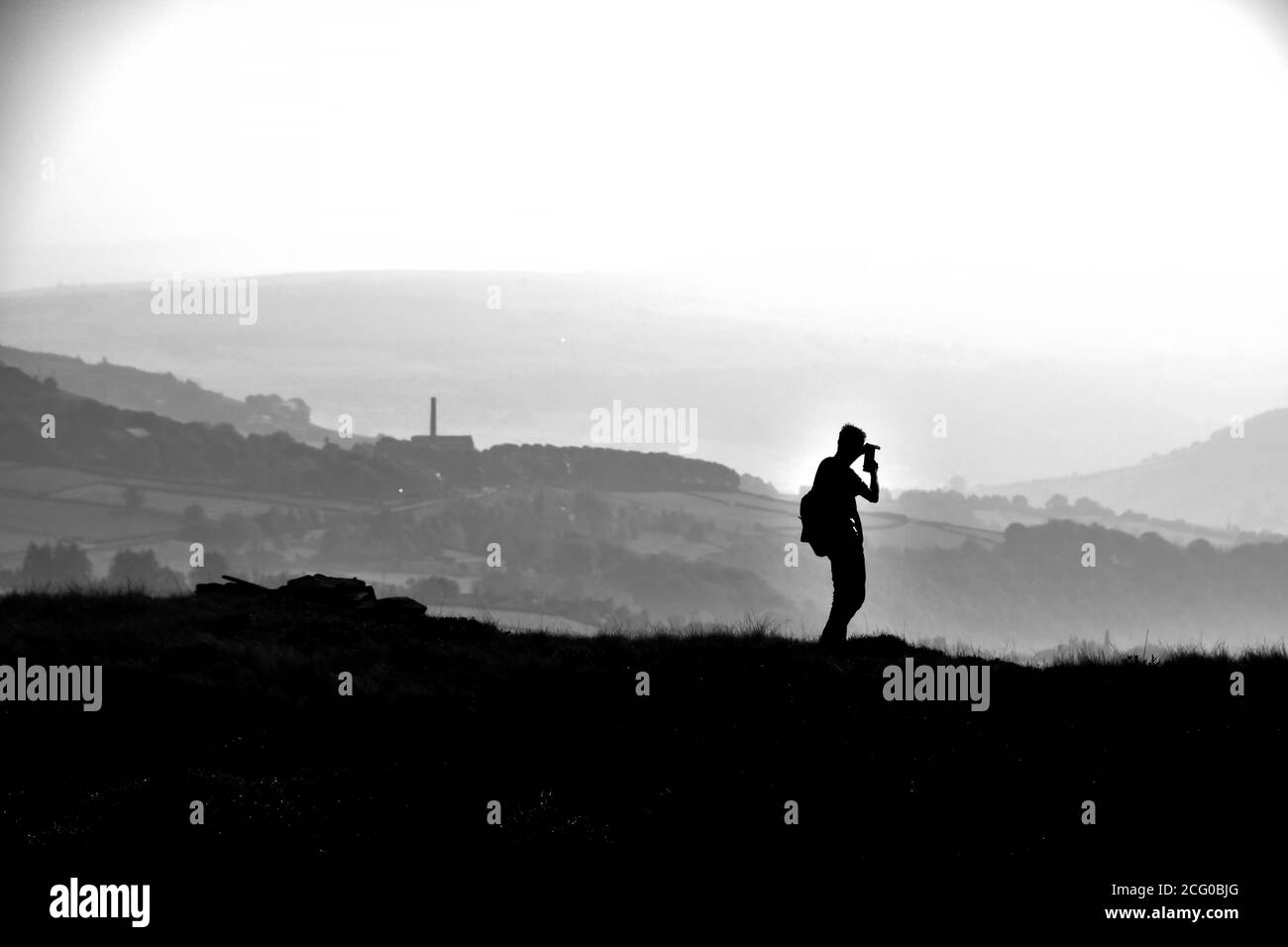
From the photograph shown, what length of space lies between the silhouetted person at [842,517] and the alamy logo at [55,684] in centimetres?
1080

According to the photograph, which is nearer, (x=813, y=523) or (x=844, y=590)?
(x=844, y=590)

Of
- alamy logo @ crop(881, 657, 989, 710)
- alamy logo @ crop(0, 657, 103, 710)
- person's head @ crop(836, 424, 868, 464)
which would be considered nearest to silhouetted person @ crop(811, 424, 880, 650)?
person's head @ crop(836, 424, 868, 464)

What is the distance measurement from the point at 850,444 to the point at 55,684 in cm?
1237

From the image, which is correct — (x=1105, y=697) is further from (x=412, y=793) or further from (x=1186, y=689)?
(x=412, y=793)

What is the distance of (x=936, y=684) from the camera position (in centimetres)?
1808

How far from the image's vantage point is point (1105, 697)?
57.9ft

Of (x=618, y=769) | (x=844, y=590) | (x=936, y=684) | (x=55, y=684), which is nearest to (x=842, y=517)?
(x=844, y=590)

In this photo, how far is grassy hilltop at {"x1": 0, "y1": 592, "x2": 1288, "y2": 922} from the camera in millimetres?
12930

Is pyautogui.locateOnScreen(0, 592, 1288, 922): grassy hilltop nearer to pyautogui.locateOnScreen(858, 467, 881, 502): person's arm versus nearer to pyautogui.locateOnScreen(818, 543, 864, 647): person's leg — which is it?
pyautogui.locateOnScreen(818, 543, 864, 647): person's leg
